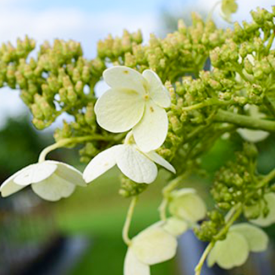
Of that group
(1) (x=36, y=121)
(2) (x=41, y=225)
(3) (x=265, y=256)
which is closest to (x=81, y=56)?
(1) (x=36, y=121)

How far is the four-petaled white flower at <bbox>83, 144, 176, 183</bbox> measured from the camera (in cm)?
80

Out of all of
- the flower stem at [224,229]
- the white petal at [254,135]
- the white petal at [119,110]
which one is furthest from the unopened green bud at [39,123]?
the white petal at [254,135]

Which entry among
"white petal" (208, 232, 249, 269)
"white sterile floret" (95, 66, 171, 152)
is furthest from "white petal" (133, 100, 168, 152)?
"white petal" (208, 232, 249, 269)

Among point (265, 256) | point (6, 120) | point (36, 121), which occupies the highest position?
point (36, 121)

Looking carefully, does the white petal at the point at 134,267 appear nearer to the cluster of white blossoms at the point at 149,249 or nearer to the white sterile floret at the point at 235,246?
the cluster of white blossoms at the point at 149,249

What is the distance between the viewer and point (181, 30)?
115 cm

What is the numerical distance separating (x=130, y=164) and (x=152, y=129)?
63 mm

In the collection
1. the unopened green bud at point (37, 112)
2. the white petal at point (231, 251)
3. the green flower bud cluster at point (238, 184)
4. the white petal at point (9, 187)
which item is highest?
the unopened green bud at point (37, 112)

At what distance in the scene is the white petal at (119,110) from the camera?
2.76 ft

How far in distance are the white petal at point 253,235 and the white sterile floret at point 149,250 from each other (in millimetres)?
199

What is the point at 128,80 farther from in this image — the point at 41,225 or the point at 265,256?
the point at 41,225

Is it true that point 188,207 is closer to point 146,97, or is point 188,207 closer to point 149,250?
point 149,250

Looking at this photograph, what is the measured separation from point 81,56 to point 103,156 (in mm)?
427

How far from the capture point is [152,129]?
0.82 metres
